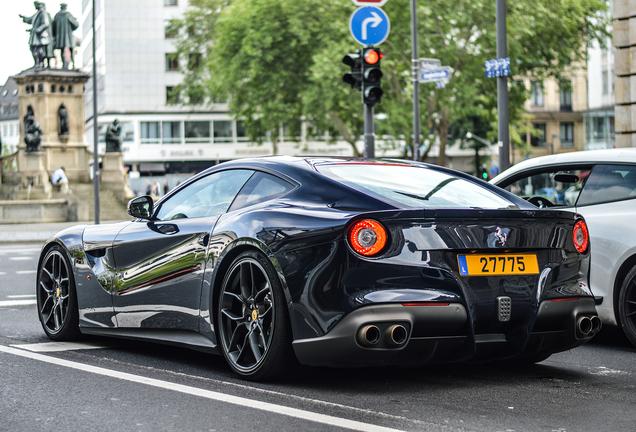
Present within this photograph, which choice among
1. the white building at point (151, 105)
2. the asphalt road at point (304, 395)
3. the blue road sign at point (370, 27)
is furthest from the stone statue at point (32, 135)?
the asphalt road at point (304, 395)

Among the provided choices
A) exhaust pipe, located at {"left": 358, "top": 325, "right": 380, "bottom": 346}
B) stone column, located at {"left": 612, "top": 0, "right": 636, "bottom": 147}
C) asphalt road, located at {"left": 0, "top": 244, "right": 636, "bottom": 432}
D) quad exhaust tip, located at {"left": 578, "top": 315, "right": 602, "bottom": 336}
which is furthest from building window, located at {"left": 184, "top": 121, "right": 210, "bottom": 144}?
exhaust pipe, located at {"left": 358, "top": 325, "right": 380, "bottom": 346}

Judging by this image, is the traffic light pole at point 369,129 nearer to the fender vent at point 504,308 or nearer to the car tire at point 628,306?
the car tire at point 628,306

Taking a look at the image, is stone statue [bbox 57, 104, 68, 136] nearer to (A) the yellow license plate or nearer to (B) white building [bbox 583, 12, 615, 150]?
(A) the yellow license plate

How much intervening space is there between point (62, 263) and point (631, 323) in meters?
4.17

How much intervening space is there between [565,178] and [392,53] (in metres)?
27.0

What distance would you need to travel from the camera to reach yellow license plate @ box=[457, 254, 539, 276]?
477 centimetres

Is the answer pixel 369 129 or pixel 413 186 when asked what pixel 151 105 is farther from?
pixel 413 186

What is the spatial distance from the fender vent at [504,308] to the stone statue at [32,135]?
36021 millimetres

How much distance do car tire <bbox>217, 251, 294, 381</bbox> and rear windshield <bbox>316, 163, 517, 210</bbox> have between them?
70 cm

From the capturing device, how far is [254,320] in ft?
16.8

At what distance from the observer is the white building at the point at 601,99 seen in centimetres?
6681

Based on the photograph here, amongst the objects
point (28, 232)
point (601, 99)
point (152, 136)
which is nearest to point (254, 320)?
point (28, 232)

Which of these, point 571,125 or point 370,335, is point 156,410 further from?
point 571,125

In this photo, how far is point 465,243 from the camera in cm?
477
